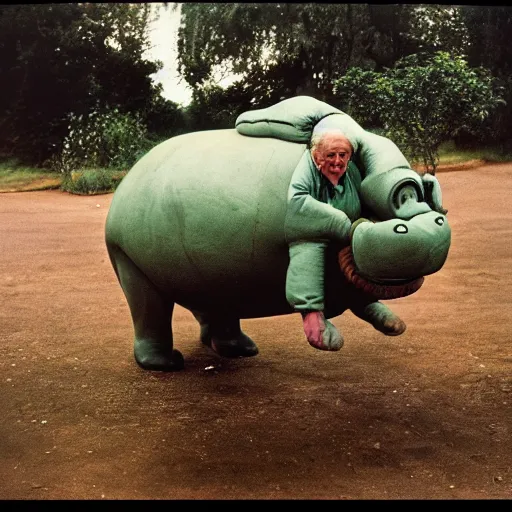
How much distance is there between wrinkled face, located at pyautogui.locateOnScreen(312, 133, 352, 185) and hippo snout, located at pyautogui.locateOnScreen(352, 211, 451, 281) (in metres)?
0.25

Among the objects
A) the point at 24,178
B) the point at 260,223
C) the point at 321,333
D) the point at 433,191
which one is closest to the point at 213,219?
the point at 260,223

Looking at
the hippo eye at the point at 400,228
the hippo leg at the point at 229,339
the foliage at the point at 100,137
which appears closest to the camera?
the hippo eye at the point at 400,228

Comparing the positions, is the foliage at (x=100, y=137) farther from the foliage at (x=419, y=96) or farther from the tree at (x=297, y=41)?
the foliage at (x=419, y=96)

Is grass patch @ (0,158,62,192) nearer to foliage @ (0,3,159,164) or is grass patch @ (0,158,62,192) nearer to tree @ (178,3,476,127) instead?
foliage @ (0,3,159,164)

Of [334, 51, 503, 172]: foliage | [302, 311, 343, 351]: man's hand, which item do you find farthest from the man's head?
[334, 51, 503, 172]: foliage

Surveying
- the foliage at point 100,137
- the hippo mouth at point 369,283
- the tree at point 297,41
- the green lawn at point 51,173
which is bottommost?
the hippo mouth at point 369,283

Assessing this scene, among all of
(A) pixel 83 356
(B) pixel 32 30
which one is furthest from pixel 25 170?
(A) pixel 83 356

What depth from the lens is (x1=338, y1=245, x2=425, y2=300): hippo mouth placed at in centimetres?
296

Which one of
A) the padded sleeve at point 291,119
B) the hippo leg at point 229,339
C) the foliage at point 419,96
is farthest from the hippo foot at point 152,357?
the foliage at point 419,96

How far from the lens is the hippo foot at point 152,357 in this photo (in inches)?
151

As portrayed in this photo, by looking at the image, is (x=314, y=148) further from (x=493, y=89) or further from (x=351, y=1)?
(x=493, y=89)

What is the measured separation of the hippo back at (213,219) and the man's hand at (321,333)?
1.02 ft

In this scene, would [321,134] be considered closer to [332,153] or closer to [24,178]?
[332,153]

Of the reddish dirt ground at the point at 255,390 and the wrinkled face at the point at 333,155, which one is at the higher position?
the wrinkled face at the point at 333,155
